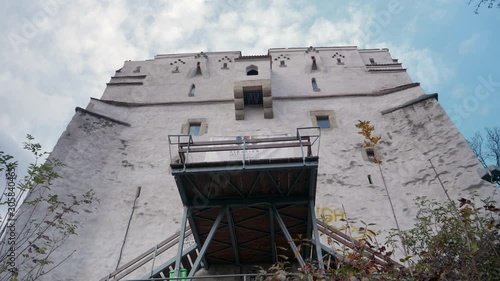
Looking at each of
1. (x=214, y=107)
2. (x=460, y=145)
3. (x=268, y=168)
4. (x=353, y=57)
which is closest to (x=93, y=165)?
(x=214, y=107)

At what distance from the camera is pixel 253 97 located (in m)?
17.3

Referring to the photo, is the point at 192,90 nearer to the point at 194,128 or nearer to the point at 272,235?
the point at 194,128

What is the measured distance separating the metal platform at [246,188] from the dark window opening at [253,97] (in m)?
8.09

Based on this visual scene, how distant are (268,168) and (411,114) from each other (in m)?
9.72

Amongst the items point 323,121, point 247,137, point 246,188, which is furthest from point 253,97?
point 246,188

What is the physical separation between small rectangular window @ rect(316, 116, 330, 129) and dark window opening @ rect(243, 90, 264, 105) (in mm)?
2505

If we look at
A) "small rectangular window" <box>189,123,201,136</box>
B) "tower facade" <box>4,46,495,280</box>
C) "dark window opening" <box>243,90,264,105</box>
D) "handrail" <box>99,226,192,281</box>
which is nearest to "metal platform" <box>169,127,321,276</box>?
"tower facade" <box>4,46,495,280</box>

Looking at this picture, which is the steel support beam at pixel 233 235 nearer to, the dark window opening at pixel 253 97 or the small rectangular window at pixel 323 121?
the small rectangular window at pixel 323 121

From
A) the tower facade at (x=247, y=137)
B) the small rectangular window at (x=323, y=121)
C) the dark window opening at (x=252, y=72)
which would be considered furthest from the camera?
the dark window opening at (x=252, y=72)

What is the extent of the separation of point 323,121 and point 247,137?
729 cm

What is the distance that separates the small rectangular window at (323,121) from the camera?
16.1 metres

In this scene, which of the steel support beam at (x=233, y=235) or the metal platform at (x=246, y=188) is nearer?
the metal platform at (x=246, y=188)

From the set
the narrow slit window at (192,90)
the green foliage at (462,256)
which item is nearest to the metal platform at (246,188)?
the green foliage at (462,256)

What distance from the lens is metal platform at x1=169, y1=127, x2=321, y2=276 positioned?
26.0 ft
